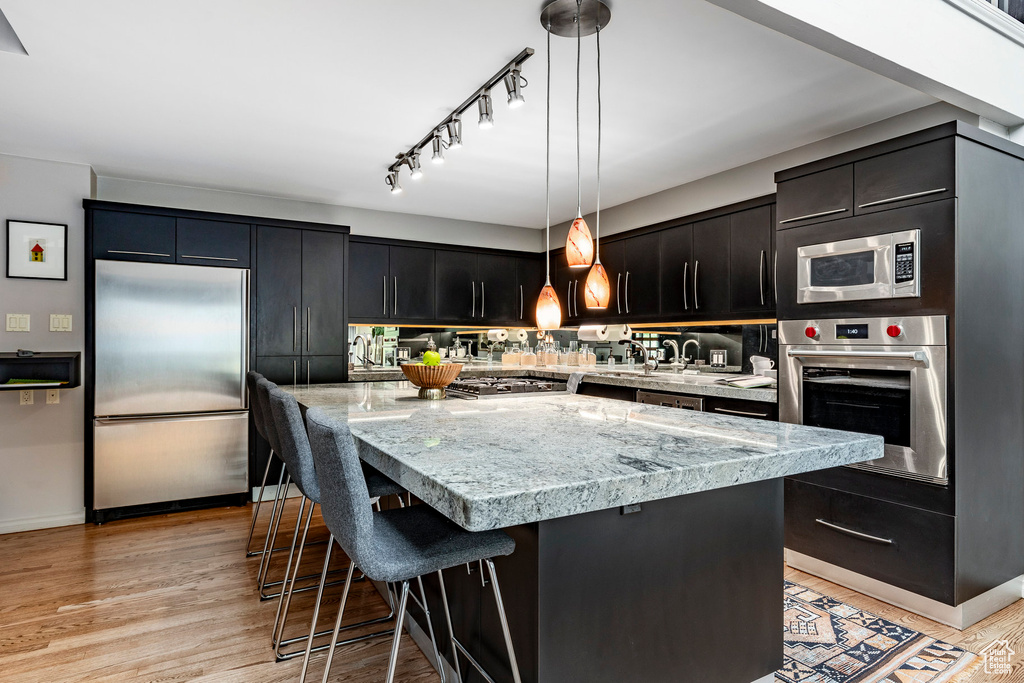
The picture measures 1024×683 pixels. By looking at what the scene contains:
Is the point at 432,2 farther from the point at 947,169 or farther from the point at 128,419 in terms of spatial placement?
the point at 128,419

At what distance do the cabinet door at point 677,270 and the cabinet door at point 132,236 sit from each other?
147 inches

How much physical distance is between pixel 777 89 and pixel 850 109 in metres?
0.53

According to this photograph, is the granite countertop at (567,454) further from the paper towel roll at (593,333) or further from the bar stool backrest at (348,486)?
the paper towel roll at (593,333)

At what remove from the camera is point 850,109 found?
3.01m

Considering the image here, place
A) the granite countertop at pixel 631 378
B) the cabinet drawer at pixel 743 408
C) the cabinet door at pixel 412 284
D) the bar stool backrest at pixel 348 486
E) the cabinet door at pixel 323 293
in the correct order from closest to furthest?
the bar stool backrest at pixel 348 486, the cabinet drawer at pixel 743 408, the granite countertop at pixel 631 378, the cabinet door at pixel 323 293, the cabinet door at pixel 412 284

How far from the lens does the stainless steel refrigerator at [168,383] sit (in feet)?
13.2

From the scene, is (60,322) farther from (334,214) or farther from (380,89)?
(380,89)

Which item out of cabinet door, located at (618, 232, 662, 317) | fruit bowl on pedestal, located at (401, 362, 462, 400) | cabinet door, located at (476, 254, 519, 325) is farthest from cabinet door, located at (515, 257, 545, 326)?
fruit bowl on pedestal, located at (401, 362, 462, 400)

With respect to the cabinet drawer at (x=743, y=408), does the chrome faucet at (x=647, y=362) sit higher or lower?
higher

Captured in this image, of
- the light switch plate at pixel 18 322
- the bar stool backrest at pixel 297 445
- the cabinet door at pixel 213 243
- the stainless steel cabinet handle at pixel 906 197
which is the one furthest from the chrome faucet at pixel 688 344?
the light switch plate at pixel 18 322

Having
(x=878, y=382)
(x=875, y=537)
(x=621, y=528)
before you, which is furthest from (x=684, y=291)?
(x=621, y=528)

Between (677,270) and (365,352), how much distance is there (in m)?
2.95

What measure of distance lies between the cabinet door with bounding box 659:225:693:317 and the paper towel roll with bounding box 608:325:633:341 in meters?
0.62

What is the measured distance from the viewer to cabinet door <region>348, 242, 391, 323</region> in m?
5.14
